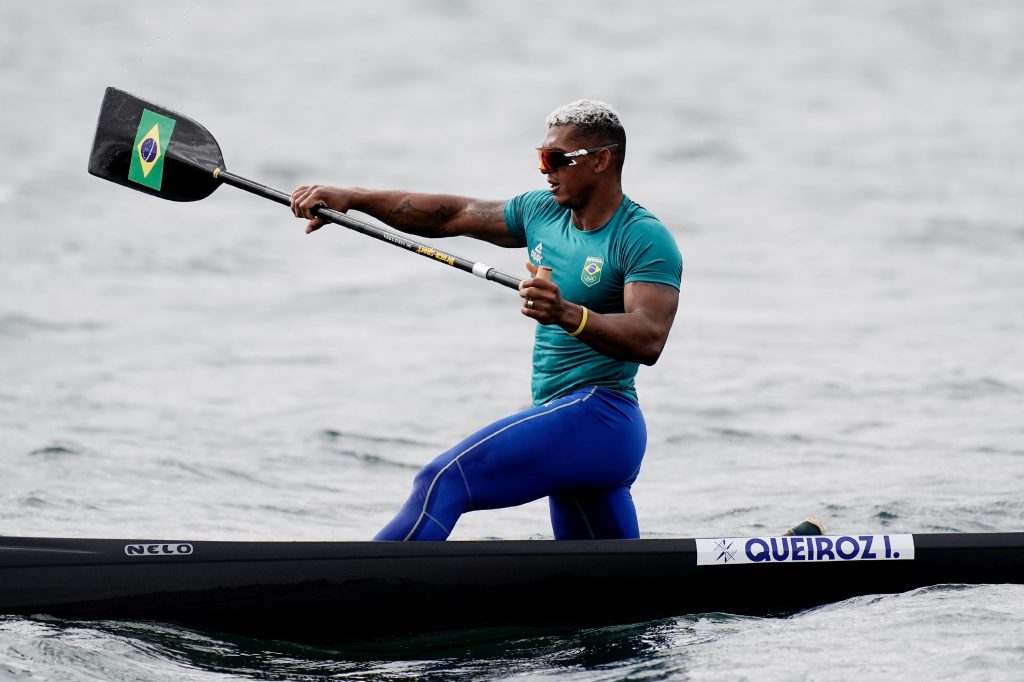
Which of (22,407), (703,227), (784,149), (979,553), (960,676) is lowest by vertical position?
(960,676)

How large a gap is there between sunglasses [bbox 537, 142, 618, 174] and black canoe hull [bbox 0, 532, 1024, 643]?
4.38 feet

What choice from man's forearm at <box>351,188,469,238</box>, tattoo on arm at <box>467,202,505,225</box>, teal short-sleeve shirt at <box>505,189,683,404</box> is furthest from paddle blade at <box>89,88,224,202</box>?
teal short-sleeve shirt at <box>505,189,683,404</box>

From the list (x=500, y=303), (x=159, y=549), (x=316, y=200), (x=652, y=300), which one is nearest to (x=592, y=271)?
(x=652, y=300)

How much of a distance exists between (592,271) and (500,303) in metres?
12.1

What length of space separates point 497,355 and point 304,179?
10.5 metres

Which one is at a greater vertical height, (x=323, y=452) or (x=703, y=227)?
(x=703, y=227)

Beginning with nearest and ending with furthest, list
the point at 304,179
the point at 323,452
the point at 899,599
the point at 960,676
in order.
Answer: the point at 960,676 < the point at 899,599 < the point at 323,452 < the point at 304,179

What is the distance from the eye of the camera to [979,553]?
5621 mm

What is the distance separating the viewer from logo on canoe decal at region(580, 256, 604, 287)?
5.24m

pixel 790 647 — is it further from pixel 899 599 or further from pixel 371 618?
pixel 371 618

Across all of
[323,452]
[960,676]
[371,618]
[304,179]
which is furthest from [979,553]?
[304,179]

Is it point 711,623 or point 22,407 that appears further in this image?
point 22,407

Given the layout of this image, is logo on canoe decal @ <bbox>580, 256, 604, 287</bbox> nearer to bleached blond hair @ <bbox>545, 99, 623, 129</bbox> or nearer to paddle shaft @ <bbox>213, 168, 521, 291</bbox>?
paddle shaft @ <bbox>213, 168, 521, 291</bbox>

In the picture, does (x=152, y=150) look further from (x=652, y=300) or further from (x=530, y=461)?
(x=652, y=300)
